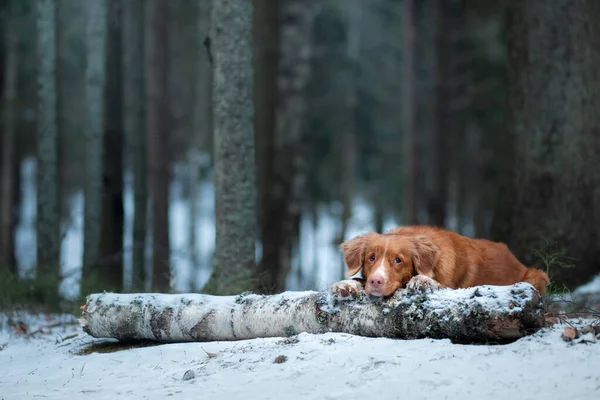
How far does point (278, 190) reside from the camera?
14.9 meters

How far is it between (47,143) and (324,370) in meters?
9.47

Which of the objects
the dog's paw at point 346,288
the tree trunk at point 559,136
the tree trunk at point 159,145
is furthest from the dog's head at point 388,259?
the tree trunk at point 159,145

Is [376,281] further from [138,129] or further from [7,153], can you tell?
[7,153]

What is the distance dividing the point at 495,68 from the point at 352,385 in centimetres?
2256

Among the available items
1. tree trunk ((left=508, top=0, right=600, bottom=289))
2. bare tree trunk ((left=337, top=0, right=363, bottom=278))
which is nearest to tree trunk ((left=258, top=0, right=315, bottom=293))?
tree trunk ((left=508, top=0, right=600, bottom=289))

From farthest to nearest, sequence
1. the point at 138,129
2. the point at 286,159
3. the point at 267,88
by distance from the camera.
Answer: the point at 138,129, the point at 267,88, the point at 286,159

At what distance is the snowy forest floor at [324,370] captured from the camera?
4477 millimetres

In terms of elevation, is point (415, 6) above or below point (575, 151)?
above

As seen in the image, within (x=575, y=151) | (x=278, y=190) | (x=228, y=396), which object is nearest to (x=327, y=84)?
(x=278, y=190)

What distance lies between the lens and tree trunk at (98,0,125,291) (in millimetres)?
12438

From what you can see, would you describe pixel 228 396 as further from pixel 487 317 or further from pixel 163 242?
pixel 163 242

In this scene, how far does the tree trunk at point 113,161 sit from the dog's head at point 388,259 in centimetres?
695

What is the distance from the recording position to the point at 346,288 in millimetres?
5984

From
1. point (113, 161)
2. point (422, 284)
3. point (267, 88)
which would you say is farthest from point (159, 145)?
point (422, 284)
